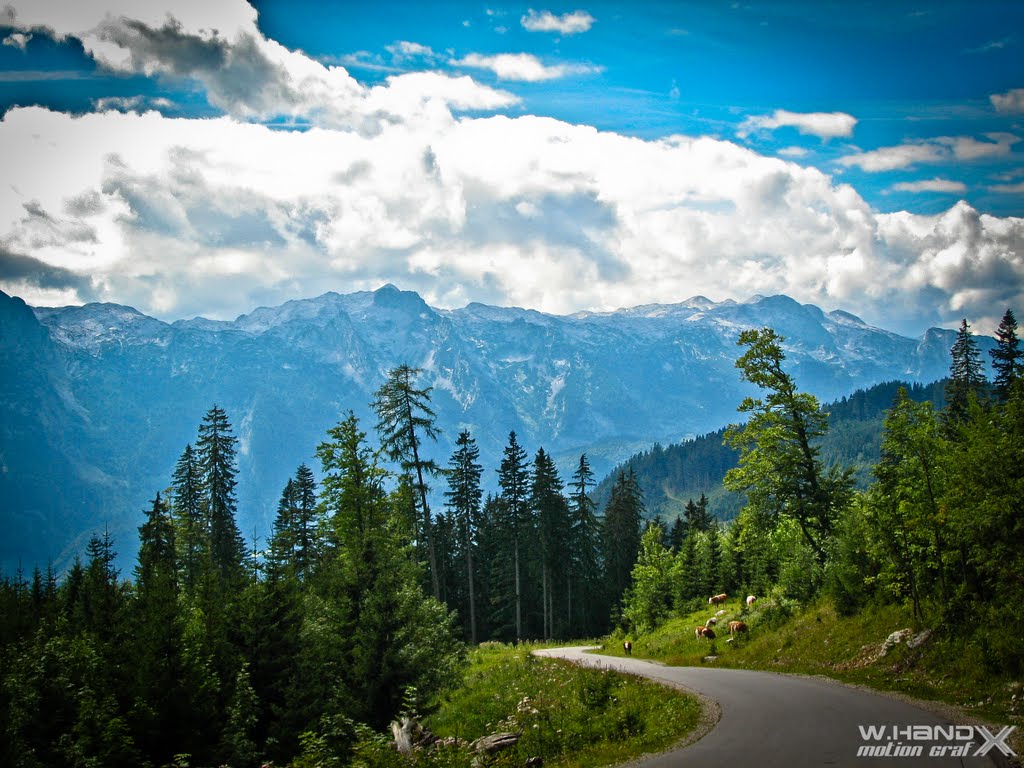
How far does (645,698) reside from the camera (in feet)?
62.6

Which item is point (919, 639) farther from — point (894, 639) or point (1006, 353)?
point (1006, 353)

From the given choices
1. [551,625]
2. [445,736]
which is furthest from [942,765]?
[551,625]

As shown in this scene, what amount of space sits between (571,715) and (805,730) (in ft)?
20.9

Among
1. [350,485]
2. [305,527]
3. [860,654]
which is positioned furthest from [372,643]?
[305,527]

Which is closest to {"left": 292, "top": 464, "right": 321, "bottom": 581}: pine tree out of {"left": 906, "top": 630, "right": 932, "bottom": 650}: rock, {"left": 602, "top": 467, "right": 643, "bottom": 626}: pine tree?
{"left": 602, "top": 467, "right": 643, "bottom": 626}: pine tree

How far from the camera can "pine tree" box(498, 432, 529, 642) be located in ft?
220

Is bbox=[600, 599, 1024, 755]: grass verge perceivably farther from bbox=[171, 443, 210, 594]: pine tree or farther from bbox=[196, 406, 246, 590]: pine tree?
bbox=[196, 406, 246, 590]: pine tree

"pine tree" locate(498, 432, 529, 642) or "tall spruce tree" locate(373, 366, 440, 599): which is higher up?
"tall spruce tree" locate(373, 366, 440, 599)

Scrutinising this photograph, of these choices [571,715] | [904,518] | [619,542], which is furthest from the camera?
[619,542]

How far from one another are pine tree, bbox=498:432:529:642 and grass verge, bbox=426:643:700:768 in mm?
39930

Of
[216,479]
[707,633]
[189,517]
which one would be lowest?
[707,633]

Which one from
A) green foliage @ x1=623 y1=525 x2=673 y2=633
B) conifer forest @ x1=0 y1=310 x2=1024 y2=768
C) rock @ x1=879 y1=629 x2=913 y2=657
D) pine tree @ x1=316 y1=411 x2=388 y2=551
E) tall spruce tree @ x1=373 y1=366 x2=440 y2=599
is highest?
tall spruce tree @ x1=373 y1=366 x2=440 y2=599

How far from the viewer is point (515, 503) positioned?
6806 centimetres

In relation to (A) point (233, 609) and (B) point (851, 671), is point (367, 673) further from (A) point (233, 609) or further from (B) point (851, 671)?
(B) point (851, 671)
